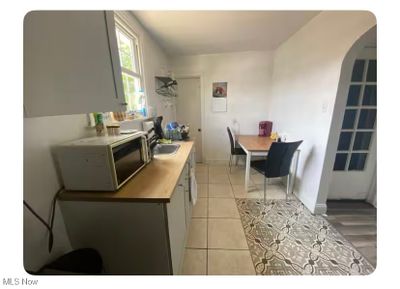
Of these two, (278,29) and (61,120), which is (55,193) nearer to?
(61,120)

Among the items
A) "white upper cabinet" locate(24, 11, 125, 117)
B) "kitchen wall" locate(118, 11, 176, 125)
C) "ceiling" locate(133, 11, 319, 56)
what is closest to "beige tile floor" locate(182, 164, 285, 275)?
"white upper cabinet" locate(24, 11, 125, 117)

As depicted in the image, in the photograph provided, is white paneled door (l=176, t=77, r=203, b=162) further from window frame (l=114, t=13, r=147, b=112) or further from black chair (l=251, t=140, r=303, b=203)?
black chair (l=251, t=140, r=303, b=203)

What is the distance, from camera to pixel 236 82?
337cm

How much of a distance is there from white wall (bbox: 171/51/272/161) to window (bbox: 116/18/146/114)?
4.78ft

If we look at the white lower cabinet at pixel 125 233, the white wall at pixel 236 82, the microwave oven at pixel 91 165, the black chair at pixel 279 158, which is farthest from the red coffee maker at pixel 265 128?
the microwave oven at pixel 91 165

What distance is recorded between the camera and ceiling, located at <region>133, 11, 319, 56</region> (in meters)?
1.81

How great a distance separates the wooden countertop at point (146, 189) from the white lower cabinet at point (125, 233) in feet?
0.14

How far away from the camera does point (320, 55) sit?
6.02 ft

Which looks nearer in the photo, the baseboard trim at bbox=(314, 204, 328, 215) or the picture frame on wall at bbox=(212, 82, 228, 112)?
the baseboard trim at bbox=(314, 204, 328, 215)

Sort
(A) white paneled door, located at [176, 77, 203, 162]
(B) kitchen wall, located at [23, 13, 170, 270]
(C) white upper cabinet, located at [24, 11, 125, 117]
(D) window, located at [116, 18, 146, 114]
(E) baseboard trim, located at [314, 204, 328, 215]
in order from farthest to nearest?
(A) white paneled door, located at [176, 77, 203, 162], (E) baseboard trim, located at [314, 204, 328, 215], (D) window, located at [116, 18, 146, 114], (B) kitchen wall, located at [23, 13, 170, 270], (C) white upper cabinet, located at [24, 11, 125, 117]

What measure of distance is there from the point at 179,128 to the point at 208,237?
157 cm

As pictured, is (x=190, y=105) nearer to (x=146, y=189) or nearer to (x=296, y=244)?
(x=146, y=189)
